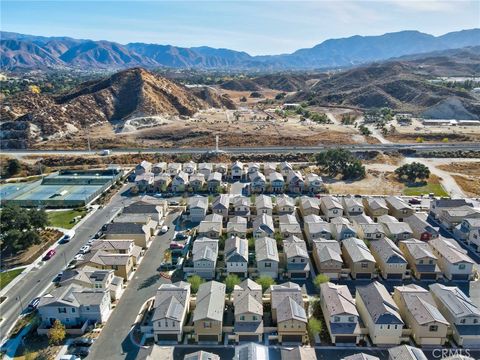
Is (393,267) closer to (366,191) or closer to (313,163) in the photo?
(366,191)

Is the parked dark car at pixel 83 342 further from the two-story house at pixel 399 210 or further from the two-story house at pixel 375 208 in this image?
the two-story house at pixel 399 210

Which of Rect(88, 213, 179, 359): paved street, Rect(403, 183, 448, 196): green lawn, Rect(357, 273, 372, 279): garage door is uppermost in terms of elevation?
Rect(403, 183, 448, 196): green lawn

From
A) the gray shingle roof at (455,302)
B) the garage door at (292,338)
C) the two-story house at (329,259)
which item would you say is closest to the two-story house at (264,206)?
the two-story house at (329,259)

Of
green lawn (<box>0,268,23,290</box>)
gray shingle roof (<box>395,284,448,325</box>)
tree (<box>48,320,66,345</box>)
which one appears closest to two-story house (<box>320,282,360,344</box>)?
gray shingle roof (<box>395,284,448,325</box>)

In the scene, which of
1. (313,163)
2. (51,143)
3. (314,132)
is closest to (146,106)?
(51,143)

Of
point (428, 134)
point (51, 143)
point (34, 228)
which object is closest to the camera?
point (34, 228)

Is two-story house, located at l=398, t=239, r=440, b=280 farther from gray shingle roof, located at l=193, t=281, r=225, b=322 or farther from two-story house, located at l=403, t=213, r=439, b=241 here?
gray shingle roof, located at l=193, t=281, r=225, b=322
